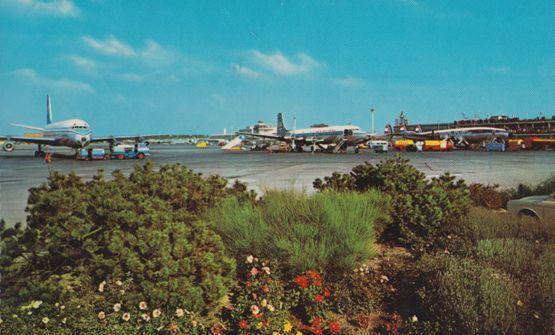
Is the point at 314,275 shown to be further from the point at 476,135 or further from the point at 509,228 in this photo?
the point at 476,135

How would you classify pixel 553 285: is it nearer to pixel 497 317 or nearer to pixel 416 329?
pixel 497 317

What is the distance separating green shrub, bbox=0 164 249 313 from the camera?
344cm

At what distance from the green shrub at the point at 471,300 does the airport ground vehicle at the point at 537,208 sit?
3.32m

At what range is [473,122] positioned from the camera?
145875 millimetres

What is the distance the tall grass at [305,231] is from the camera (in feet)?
14.4

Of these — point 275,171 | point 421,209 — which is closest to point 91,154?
point 275,171

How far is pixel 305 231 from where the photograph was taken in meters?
4.74

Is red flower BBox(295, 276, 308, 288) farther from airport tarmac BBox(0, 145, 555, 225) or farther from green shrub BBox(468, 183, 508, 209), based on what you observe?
green shrub BBox(468, 183, 508, 209)

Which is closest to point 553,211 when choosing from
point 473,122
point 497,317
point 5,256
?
point 497,317

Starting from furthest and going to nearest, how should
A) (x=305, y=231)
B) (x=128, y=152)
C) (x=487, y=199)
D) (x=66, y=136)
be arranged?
(x=66, y=136), (x=128, y=152), (x=487, y=199), (x=305, y=231)

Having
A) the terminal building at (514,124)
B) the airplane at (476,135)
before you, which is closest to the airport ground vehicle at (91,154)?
the airplane at (476,135)

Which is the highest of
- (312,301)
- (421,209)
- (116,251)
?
(116,251)

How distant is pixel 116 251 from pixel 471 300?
331 cm

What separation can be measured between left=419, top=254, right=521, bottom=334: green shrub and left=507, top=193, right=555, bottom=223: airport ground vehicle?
332 centimetres
